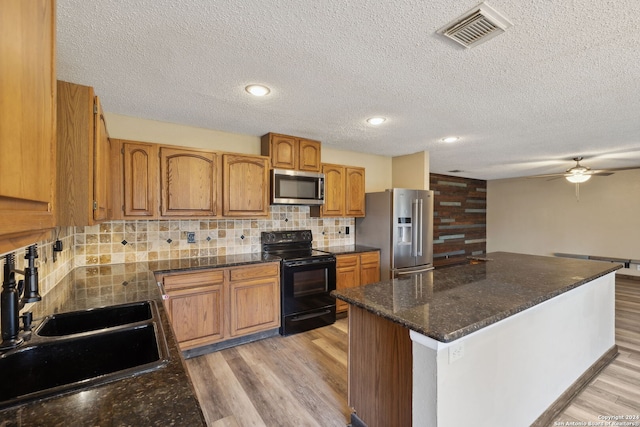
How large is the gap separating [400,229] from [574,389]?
2227 mm

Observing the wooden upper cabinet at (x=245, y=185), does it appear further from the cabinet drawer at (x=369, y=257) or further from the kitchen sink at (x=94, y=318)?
the kitchen sink at (x=94, y=318)

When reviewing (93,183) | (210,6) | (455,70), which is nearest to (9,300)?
(93,183)

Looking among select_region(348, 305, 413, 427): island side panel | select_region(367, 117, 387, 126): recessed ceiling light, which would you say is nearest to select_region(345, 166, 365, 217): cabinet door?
select_region(367, 117, 387, 126): recessed ceiling light

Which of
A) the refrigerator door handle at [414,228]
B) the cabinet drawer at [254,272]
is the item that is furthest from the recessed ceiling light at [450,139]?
the cabinet drawer at [254,272]

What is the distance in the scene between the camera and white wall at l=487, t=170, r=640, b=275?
568cm

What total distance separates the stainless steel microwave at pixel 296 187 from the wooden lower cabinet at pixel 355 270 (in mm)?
825

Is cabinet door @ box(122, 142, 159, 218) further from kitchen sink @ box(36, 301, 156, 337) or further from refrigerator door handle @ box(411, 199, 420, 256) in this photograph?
refrigerator door handle @ box(411, 199, 420, 256)

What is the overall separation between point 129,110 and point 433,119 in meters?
2.92

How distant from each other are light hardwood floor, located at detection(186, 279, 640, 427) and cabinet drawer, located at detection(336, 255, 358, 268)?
86cm

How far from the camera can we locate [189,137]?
3201 millimetres

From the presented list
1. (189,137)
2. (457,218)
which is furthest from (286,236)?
(457,218)

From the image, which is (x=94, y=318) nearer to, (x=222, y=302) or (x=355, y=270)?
(x=222, y=302)

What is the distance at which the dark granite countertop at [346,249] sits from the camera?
3751 mm

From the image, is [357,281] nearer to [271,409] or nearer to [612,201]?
[271,409]
